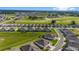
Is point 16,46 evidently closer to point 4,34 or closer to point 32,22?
point 4,34

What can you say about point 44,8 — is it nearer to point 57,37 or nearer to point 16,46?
point 57,37
